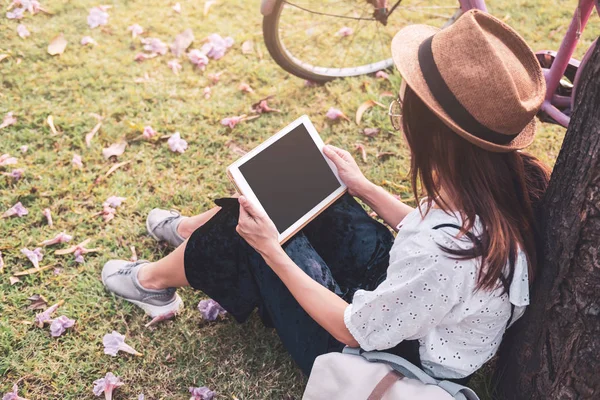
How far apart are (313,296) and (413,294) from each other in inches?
15.8

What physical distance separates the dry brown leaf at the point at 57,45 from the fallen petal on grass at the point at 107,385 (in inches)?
92.0

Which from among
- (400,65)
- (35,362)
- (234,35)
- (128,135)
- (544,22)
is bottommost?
(35,362)

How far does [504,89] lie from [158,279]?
1.60m

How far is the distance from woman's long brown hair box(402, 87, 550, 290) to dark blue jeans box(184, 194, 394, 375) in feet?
1.70

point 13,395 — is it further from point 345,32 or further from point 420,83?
point 345,32

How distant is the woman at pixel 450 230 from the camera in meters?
1.49

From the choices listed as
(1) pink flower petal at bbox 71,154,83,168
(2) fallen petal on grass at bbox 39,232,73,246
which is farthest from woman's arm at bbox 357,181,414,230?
(1) pink flower petal at bbox 71,154,83,168

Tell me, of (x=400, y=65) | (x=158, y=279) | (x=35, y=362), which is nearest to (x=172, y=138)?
(x=158, y=279)

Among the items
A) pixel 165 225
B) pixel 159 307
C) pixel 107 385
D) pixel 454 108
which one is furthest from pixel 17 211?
pixel 454 108

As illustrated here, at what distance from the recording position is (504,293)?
1.61 meters

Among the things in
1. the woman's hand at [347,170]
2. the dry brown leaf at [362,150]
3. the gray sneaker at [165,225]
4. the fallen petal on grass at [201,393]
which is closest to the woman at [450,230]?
the woman's hand at [347,170]

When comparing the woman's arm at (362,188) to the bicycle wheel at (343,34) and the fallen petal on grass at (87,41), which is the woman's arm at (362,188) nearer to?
the bicycle wheel at (343,34)

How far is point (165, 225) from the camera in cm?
280

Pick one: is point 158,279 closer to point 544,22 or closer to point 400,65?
point 400,65
